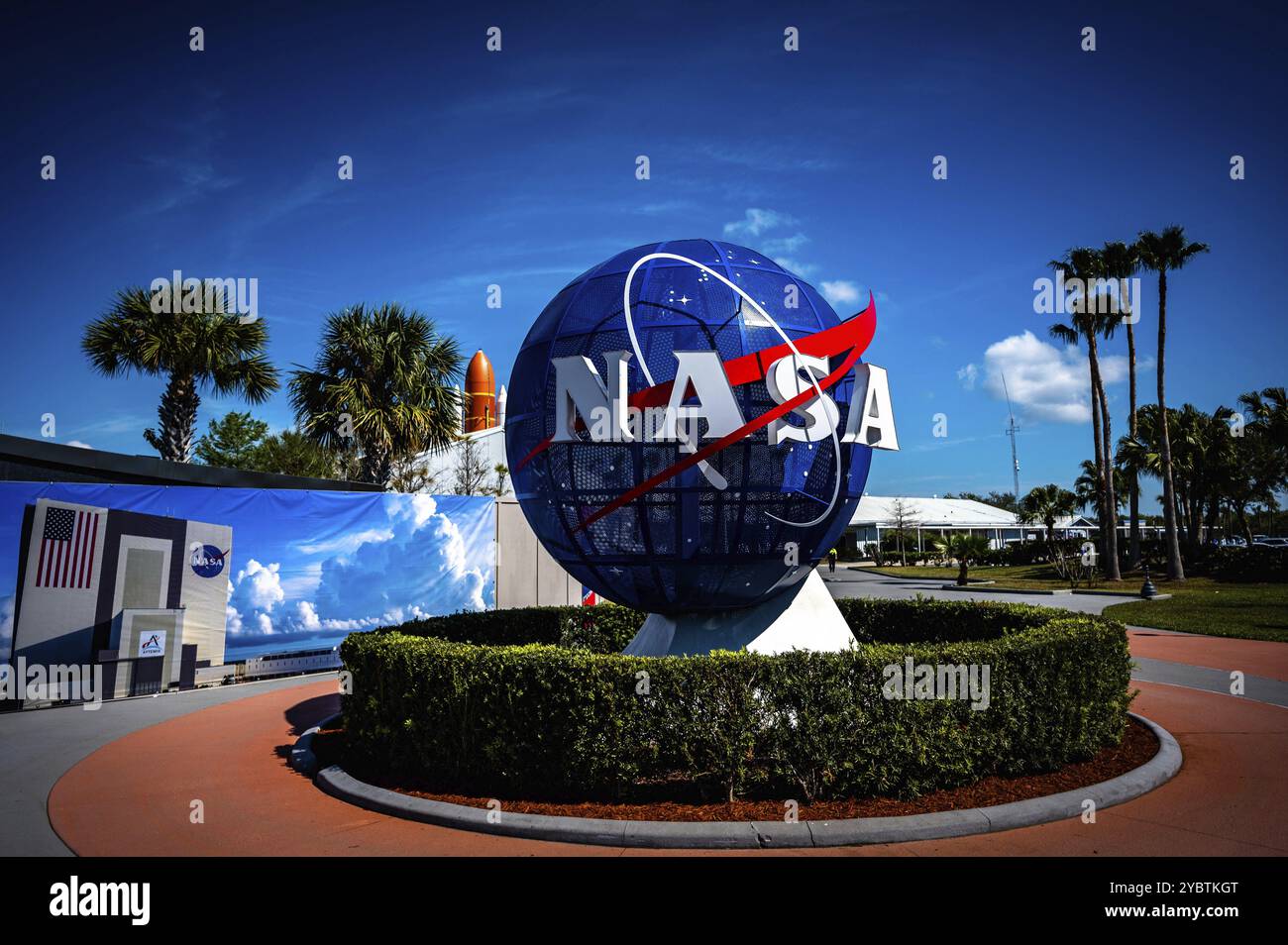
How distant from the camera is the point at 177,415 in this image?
74.9ft

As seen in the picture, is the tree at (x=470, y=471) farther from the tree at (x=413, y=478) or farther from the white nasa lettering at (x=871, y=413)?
the white nasa lettering at (x=871, y=413)

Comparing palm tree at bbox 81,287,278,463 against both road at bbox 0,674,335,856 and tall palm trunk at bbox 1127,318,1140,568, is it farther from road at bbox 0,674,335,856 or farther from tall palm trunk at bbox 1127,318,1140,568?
tall palm trunk at bbox 1127,318,1140,568

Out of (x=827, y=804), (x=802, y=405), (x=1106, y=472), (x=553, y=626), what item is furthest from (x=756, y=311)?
(x=1106, y=472)

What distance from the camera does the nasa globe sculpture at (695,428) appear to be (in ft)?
28.6

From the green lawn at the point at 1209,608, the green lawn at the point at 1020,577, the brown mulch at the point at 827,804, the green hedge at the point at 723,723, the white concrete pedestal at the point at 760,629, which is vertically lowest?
the green lawn at the point at 1020,577

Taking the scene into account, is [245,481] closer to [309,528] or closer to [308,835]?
[309,528]

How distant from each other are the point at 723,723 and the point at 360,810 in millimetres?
3664

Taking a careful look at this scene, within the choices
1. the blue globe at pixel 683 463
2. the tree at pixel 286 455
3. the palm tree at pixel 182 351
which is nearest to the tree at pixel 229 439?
the tree at pixel 286 455

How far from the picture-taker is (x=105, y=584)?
46.8 feet

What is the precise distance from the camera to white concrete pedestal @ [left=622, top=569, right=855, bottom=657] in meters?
10.2

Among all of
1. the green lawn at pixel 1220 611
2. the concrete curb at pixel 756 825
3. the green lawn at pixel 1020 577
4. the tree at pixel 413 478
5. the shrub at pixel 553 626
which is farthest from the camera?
the tree at pixel 413 478

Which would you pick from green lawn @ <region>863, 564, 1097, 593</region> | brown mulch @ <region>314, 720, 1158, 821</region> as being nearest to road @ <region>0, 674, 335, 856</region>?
brown mulch @ <region>314, 720, 1158, 821</region>

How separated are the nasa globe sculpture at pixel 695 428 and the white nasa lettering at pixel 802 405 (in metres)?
0.02

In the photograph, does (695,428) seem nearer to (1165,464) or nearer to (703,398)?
→ (703,398)
